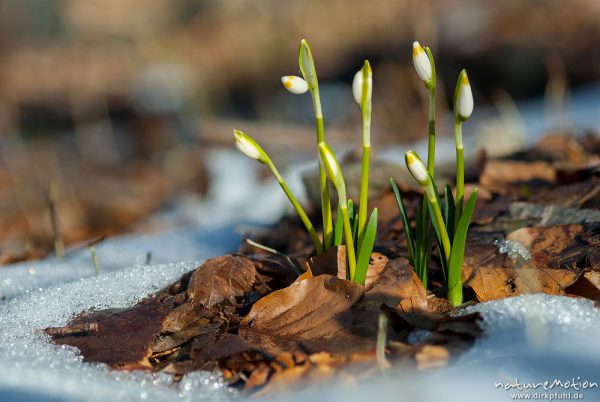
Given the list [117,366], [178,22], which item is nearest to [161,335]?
[117,366]

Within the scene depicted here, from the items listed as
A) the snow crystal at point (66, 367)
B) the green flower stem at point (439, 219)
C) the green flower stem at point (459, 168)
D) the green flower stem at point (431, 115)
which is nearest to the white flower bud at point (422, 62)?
the green flower stem at point (431, 115)

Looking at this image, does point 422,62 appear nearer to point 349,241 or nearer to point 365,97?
point 365,97

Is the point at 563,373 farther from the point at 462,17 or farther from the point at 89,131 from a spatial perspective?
the point at 89,131

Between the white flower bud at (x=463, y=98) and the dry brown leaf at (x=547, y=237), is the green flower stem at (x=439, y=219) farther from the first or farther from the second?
the dry brown leaf at (x=547, y=237)

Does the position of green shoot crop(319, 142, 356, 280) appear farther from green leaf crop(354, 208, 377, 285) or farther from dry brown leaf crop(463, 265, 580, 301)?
dry brown leaf crop(463, 265, 580, 301)

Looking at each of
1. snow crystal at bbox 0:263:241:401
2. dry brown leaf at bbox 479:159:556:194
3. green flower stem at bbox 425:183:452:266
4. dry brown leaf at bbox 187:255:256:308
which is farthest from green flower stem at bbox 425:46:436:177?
dry brown leaf at bbox 479:159:556:194
